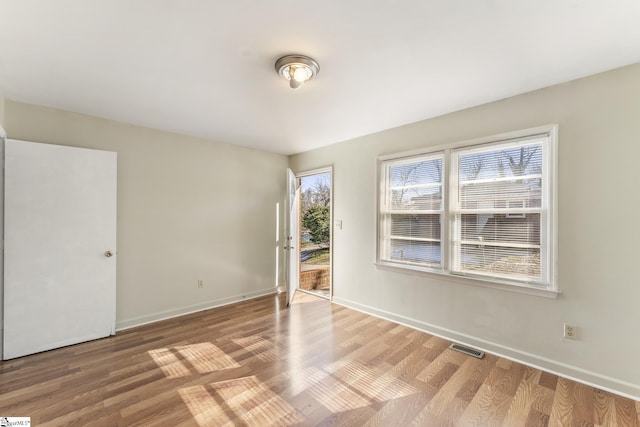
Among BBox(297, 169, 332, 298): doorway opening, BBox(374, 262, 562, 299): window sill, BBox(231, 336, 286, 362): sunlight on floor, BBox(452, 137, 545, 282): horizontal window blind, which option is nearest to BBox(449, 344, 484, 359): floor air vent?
BBox(374, 262, 562, 299): window sill

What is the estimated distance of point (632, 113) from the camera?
2.09 meters

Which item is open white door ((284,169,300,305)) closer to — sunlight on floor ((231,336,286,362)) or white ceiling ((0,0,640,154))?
sunlight on floor ((231,336,286,362))

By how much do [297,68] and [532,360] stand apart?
3178mm

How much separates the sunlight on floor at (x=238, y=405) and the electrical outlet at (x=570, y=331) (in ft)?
7.43

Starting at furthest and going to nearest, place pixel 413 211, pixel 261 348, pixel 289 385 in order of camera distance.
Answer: pixel 413 211, pixel 261 348, pixel 289 385

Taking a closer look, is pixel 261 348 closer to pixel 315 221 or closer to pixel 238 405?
pixel 238 405

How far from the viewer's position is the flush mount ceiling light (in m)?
1.98

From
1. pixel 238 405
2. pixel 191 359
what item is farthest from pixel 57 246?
pixel 238 405

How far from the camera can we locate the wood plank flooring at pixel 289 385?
187 centimetres

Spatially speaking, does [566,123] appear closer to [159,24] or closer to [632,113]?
[632,113]

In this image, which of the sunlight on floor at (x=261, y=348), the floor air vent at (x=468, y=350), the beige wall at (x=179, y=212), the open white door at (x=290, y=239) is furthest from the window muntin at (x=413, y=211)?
the beige wall at (x=179, y=212)

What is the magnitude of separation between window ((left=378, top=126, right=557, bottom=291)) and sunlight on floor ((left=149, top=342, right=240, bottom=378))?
7.13ft

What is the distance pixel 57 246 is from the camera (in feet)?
9.24

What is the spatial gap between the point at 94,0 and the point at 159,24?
30 centimetres
